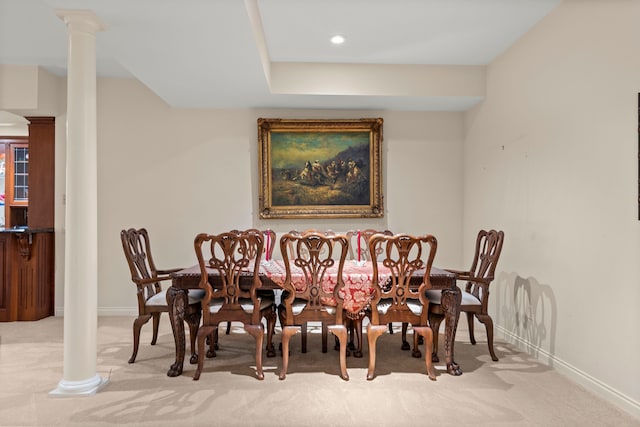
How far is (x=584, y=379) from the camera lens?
282 centimetres

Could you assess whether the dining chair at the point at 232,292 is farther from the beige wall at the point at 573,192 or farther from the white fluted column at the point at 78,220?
the beige wall at the point at 573,192

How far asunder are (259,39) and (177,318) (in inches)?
94.4

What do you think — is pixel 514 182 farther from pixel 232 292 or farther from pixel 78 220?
pixel 78 220

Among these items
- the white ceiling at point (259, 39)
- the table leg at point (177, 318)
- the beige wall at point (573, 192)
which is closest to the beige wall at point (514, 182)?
the beige wall at point (573, 192)

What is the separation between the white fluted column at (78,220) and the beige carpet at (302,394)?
0.21 metres

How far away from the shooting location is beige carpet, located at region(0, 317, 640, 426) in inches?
92.0

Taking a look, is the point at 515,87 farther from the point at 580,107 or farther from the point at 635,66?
the point at 635,66

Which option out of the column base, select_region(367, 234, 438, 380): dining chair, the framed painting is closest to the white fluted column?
the column base

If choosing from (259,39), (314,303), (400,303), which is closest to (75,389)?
(314,303)

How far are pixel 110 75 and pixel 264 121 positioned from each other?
6.30ft

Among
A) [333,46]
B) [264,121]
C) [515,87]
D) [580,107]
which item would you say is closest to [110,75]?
[264,121]

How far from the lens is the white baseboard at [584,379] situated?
7.97 ft

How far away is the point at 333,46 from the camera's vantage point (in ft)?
13.1

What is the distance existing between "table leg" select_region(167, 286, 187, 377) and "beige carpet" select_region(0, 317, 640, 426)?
8 centimetres
